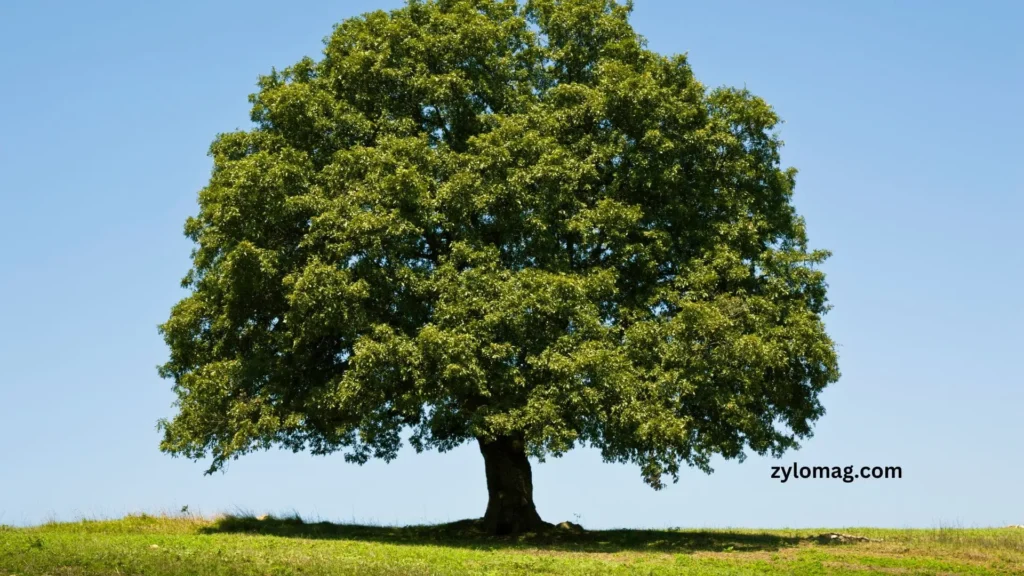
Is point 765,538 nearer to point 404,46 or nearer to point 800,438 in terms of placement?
point 800,438

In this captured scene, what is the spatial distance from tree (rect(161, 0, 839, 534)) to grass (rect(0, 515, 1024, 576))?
8.89ft

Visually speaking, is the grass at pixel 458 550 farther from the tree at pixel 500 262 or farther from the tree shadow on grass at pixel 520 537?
the tree at pixel 500 262

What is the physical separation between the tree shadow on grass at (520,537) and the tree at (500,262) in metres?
1.51

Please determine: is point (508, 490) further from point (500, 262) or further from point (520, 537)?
point (500, 262)

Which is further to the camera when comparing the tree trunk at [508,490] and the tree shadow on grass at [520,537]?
the tree trunk at [508,490]

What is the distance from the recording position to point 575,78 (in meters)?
35.3

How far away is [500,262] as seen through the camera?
3114 centimetres

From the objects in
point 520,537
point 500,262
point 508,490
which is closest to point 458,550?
point 520,537

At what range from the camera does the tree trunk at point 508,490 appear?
113ft

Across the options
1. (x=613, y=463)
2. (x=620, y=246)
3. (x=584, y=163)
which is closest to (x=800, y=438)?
(x=613, y=463)

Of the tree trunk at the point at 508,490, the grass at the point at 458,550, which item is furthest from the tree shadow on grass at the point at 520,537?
the tree trunk at the point at 508,490

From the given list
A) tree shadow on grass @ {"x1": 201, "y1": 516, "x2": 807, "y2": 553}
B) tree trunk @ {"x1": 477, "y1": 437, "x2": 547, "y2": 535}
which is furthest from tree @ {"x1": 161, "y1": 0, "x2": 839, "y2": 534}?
tree shadow on grass @ {"x1": 201, "y1": 516, "x2": 807, "y2": 553}

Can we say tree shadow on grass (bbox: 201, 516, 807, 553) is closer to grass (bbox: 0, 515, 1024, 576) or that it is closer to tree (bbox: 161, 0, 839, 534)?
grass (bbox: 0, 515, 1024, 576)

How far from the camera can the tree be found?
2973 cm
